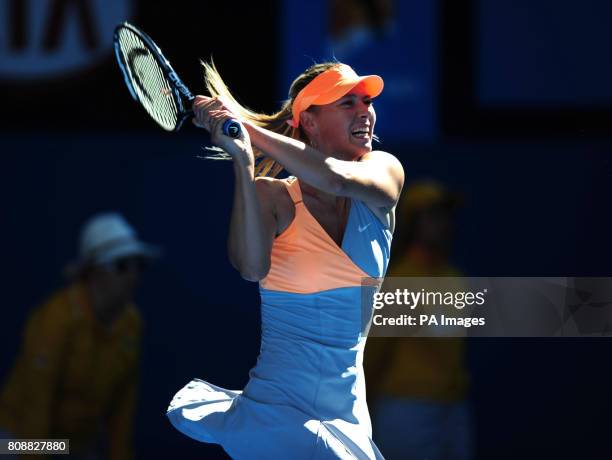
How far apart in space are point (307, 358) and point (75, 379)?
198 centimetres

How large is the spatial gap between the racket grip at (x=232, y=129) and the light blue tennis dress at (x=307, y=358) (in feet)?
1.03

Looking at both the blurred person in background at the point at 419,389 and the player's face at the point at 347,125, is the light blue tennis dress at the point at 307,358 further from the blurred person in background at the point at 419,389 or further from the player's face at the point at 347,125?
the blurred person in background at the point at 419,389

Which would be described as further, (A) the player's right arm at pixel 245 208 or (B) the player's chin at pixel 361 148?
(B) the player's chin at pixel 361 148

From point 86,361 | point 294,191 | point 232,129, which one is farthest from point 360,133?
point 86,361

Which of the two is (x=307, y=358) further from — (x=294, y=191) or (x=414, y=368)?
(x=414, y=368)

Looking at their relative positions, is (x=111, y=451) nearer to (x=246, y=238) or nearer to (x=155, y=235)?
(x=155, y=235)

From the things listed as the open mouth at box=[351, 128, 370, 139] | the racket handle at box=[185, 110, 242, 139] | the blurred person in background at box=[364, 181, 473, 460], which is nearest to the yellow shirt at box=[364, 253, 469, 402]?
the blurred person in background at box=[364, 181, 473, 460]

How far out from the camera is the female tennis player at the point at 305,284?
137 inches

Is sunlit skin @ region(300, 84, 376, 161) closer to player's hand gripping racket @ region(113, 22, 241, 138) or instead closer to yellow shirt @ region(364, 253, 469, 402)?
player's hand gripping racket @ region(113, 22, 241, 138)

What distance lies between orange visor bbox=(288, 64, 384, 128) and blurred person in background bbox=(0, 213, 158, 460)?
189cm

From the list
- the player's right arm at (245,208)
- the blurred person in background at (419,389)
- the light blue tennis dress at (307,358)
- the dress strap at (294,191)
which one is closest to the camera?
the player's right arm at (245,208)

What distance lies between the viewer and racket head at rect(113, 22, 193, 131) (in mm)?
3816

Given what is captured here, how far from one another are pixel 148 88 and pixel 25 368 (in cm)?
168

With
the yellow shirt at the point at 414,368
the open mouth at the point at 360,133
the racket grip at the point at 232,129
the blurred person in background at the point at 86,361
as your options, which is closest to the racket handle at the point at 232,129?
the racket grip at the point at 232,129
